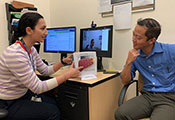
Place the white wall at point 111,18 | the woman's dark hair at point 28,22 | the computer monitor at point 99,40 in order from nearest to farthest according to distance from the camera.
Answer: the woman's dark hair at point 28,22 < the white wall at point 111,18 < the computer monitor at point 99,40

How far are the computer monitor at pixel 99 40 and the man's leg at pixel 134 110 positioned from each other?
0.57 meters

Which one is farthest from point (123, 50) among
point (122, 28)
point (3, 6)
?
point (3, 6)

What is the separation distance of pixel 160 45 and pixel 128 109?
622mm

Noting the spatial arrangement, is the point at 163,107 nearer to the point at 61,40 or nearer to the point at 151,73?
the point at 151,73

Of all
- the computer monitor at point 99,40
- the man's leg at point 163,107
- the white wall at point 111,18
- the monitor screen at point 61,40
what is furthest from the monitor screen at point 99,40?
the man's leg at point 163,107

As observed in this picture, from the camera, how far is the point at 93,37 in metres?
1.77

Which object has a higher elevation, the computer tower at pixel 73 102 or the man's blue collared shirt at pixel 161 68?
the man's blue collared shirt at pixel 161 68

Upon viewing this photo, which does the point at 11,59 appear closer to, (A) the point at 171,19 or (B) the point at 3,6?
(B) the point at 3,6

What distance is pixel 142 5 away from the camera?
1.64 metres

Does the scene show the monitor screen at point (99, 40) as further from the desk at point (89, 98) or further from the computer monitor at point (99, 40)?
the desk at point (89, 98)

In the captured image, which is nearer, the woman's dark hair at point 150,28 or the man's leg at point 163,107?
the man's leg at point 163,107

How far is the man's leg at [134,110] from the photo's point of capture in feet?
3.99

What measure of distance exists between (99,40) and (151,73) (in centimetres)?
66

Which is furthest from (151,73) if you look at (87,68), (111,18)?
(111,18)
